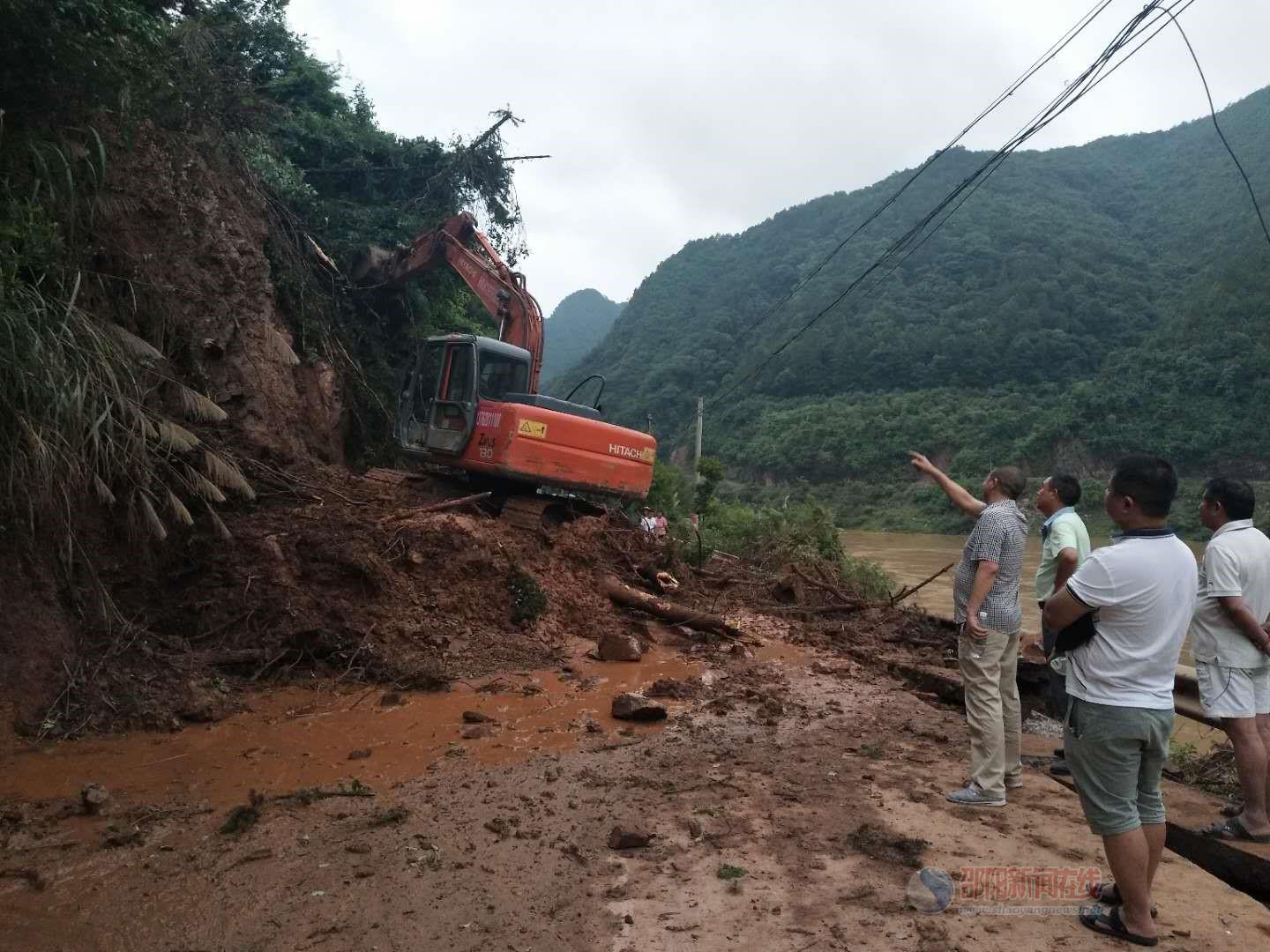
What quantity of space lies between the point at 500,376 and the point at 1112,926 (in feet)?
27.3

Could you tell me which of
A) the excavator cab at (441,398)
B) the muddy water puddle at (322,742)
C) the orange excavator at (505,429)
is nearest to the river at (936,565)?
the muddy water puddle at (322,742)

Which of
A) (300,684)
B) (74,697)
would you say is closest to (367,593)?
(300,684)

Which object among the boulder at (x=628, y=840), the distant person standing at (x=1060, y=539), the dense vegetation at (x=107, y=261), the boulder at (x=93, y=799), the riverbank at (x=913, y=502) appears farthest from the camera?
the riverbank at (x=913, y=502)

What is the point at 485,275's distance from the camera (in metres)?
12.5

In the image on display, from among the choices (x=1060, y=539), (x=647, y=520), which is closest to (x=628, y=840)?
(x=1060, y=539)

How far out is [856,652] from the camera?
333 inches

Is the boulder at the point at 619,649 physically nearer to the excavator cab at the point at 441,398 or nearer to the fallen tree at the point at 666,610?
the fallen tree at the point at 666,610

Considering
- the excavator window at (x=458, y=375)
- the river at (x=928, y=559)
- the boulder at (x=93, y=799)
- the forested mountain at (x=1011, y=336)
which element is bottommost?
the river at (x=928, y=559)

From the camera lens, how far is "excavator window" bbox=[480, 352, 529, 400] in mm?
9859

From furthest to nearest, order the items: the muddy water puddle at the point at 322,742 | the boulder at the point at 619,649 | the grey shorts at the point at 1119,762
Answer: the boulder at the point at 619,649, the muddy water puddle at the point at 322,742, the grey shorts at the point at 1119,762

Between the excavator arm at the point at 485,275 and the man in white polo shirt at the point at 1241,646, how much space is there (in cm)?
794

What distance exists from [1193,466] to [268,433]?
44008 millimetres

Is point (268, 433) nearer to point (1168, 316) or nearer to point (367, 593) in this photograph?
point (367, 593)

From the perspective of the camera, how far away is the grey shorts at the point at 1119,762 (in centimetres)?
287
